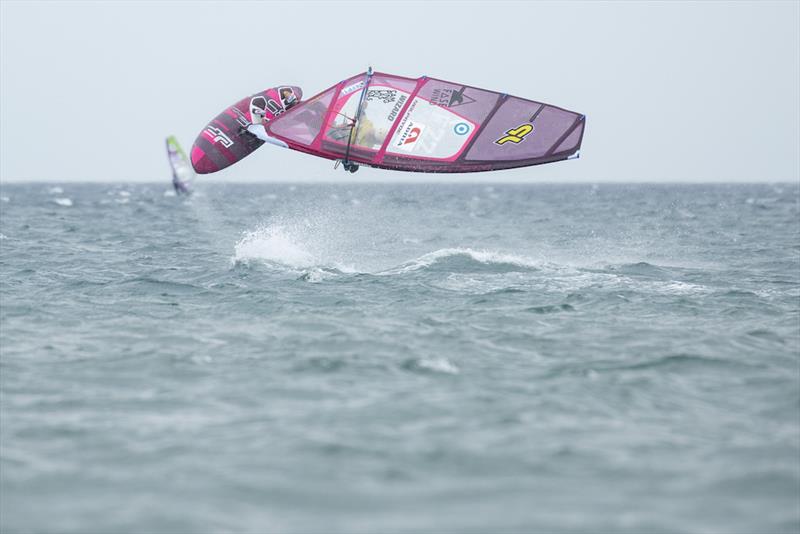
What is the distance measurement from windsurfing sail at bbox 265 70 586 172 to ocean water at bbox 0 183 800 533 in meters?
2.92

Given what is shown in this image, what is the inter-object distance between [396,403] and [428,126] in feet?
32.1

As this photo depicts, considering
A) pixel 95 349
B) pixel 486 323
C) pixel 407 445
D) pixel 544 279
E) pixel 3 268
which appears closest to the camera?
pixel 407 445

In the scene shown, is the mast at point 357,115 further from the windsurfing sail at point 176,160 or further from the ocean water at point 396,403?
the windsurfing sail at point 176,160

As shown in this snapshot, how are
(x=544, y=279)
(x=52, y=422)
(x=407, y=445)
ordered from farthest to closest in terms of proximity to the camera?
(x=544, y=279) → (x=52, y=422) → (x=407, y=445)

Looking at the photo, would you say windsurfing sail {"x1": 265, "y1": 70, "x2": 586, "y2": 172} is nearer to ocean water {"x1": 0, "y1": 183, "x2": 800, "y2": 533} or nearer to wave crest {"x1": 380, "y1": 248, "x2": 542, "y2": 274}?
ocean water {"x1": 0, "y1": 183, "x2": 800, "y2": 533}

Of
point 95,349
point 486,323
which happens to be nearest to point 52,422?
point 95,349

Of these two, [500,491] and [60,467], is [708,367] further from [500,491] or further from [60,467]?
[60,467]

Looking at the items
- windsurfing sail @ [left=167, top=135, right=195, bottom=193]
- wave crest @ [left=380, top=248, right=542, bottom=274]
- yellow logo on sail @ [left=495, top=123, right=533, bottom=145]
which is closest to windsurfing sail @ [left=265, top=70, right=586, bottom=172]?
yellow logo on sail @ [left=495, top=123, right=533, bottom=145]

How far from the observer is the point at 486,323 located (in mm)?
15633

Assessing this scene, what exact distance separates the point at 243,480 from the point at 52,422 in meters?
2.99

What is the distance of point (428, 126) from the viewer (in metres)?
19.1

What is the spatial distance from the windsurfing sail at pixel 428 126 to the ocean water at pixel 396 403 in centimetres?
292

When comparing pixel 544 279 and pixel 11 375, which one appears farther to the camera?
pixel 544 279

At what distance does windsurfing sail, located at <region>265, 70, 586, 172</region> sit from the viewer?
62.1ft
